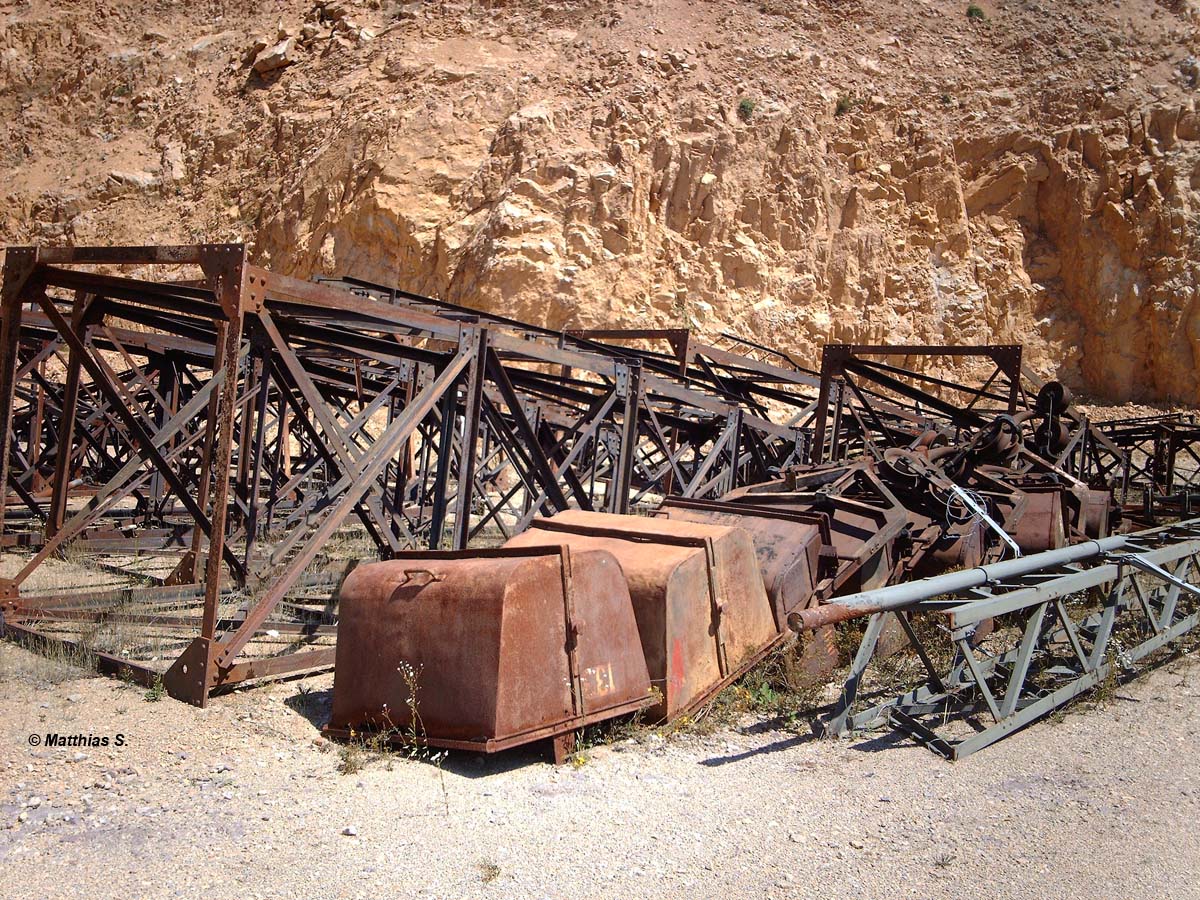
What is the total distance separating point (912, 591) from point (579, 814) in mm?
2365

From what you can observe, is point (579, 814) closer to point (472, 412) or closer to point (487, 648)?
point (487, 648)

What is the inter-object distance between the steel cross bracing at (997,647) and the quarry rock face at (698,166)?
18.5m

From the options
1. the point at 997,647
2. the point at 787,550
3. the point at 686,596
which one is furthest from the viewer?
the point at 997,647

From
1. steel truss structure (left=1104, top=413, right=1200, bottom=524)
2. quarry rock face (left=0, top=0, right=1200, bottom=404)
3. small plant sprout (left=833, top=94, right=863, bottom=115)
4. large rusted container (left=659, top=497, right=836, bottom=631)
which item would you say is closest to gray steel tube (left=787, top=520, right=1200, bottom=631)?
large rusted container (left=659, top=497, right=836, bottom=631)

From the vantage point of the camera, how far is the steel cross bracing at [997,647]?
5.92 m

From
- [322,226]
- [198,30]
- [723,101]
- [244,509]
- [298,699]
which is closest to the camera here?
[298,699]

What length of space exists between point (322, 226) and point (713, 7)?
1486cm

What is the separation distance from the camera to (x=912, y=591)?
227 inches

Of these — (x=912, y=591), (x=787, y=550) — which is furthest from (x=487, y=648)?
(x=787, y=550)

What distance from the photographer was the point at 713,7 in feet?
105

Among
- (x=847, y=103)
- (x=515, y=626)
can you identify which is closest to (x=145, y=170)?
(x=847, y=103)

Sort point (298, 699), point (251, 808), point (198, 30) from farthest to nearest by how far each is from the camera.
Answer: point (198, 30) → point (298, 699) → point (251, 808)

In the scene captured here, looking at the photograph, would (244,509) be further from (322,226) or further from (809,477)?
(322,226)

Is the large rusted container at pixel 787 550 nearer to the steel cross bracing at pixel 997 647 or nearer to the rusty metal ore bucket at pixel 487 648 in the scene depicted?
the steel cross bracing at pixel 997 647
